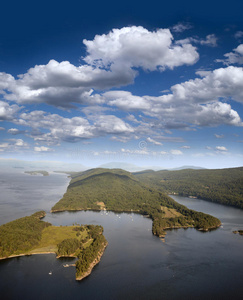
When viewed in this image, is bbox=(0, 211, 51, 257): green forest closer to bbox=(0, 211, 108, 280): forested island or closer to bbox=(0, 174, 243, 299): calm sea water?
bbox=(0, 211, 108, 280): forested island

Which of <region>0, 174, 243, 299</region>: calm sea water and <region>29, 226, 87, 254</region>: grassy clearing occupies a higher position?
<region>29, 226, 87, 254</region>: grassy clearing

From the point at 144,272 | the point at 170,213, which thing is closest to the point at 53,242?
the point at 144,272

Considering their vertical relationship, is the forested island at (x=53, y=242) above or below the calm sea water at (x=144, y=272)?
above

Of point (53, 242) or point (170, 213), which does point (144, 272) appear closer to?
point (53, 242)

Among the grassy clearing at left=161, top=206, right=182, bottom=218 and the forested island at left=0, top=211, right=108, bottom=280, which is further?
the grassy clearing at left=161, top=206, right=182, bottom=218

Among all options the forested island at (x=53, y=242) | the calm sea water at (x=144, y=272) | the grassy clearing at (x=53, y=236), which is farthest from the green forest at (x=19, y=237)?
the calm sea water at (x=144, y=272)

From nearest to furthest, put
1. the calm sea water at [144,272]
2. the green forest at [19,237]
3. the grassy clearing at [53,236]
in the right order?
the calm sea water at [144,272] → the green forest at [19,237] → the grassy clearing at [53,236]

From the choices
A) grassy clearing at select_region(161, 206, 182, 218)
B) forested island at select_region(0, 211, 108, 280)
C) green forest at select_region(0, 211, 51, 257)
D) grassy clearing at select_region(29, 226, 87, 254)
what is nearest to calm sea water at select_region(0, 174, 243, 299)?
forested island at select_region(0, 211, 108, 280)

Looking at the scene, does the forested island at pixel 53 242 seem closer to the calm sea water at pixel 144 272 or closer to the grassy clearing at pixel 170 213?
the calm sea water at pixel 144 272
